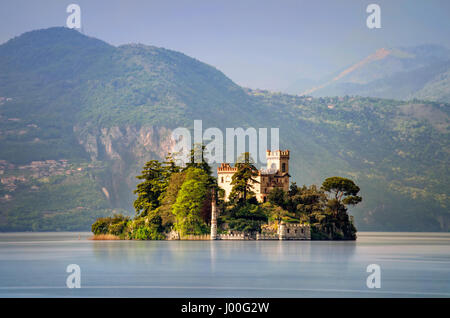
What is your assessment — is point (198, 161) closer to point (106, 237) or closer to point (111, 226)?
point (111, 226)

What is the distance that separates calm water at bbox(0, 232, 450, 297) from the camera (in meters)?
46.5

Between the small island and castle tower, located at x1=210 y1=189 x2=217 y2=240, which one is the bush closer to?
the small island

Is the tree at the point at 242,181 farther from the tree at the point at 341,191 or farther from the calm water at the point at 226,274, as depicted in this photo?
the calm water at the point at 226,274

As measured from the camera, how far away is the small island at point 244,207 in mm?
105188

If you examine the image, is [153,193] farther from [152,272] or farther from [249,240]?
[152,272]

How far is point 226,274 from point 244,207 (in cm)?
4873

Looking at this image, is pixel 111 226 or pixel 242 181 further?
pixel 111 226

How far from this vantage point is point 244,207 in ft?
347

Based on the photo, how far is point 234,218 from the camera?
349ft

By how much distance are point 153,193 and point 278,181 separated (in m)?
18.7
